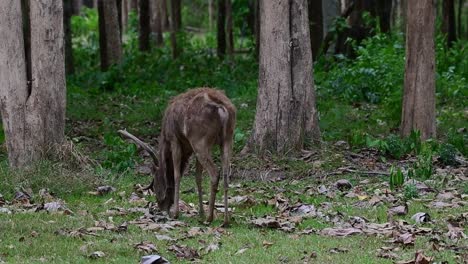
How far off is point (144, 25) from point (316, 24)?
6382 millimetres

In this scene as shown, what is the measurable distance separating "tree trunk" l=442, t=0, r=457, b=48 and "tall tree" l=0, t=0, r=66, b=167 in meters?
19.5

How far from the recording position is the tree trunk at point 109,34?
991 inches

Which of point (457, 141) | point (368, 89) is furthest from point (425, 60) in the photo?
point (368, 89)

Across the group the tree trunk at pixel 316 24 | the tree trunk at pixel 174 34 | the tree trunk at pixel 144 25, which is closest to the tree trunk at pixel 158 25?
the tree trunk at pixel 174 34

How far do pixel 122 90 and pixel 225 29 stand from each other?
9.05 m

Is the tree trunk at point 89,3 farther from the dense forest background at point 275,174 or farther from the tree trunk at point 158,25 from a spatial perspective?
the dense forest background at point 275,174

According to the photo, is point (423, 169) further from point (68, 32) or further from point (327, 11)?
point (327, 11)

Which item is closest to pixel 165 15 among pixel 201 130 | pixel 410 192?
pixel 410 192

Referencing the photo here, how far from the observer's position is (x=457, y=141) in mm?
15094

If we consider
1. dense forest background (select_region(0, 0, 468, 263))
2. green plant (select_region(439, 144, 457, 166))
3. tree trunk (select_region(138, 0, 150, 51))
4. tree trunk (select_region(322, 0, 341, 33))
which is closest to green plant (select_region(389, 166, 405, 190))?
dense forest background (select_region(0, 0, 468, 263))

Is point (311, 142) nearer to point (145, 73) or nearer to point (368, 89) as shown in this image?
point (368, 89)

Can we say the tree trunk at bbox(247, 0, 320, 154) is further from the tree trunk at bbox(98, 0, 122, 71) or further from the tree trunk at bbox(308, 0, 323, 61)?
the tree trunk at bbox(98, 0, 122, 71)

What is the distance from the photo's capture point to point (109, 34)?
83.7 ft

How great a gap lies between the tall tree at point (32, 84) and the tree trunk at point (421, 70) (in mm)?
5871
